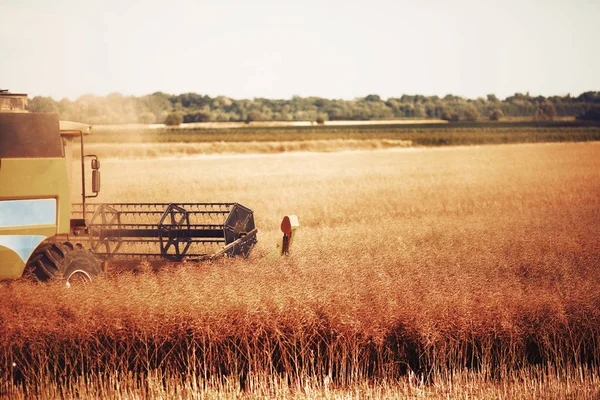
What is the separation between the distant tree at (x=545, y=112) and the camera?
8319 centimetres

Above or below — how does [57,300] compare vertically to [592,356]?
above

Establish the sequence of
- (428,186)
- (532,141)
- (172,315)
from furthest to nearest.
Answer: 1. (532,141)
2. (428,186)
3. (172,315)

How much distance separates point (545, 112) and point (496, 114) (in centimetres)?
1269

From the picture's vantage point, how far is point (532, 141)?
61.6 m

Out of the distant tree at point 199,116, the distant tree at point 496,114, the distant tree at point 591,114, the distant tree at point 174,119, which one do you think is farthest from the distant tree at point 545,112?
the distant tree at point 174,119

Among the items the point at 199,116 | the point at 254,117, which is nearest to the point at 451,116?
the point at 254,117

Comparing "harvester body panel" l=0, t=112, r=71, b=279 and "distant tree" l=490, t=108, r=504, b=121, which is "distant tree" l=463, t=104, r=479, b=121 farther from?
"harvester body panel" l=0, t=112, r=71, b=279

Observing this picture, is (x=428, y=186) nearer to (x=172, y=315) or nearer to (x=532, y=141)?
(x=172, y=315)

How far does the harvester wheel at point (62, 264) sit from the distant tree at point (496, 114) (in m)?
92.7

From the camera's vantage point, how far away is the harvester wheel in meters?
7.41

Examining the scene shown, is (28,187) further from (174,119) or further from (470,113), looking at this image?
(470,113)

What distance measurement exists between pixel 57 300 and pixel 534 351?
16.3ft

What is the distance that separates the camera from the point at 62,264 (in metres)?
7.73

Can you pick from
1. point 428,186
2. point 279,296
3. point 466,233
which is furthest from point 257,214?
point 279,296
